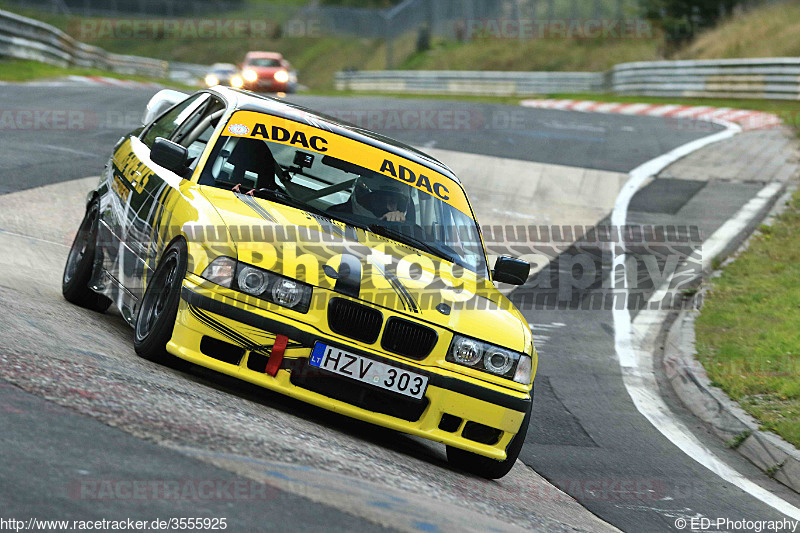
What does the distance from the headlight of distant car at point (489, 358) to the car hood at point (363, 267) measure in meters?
0.04

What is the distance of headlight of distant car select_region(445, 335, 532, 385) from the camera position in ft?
17.6

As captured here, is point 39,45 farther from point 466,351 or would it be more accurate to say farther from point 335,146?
point 466,351

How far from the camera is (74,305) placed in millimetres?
7152

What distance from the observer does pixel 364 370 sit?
205 inches

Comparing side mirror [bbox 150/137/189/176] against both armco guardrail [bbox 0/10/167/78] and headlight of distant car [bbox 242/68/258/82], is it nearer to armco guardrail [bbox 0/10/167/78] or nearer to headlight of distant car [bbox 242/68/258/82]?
A: armco guardrail [bbox 0/10/167/78]

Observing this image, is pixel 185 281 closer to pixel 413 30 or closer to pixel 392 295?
pixel 392 295

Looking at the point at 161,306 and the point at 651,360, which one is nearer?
the point at 161,306

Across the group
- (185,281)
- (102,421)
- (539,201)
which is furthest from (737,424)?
(539,201)

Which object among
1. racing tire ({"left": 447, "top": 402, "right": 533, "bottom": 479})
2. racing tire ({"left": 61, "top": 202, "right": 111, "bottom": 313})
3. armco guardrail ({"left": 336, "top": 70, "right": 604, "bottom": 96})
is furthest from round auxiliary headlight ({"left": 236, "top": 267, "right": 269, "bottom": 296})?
armco guardrail ({"left": 336, "top": 70, "right": 604, "bottom": 96})

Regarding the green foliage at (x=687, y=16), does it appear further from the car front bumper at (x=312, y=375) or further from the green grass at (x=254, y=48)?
the car front bumper at (x=312, y=375)

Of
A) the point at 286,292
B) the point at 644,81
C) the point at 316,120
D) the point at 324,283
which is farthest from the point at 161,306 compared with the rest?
the point at 644,81

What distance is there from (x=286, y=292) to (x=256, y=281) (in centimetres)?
16

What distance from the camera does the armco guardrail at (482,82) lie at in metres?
36.7

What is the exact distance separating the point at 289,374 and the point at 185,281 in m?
0.68
